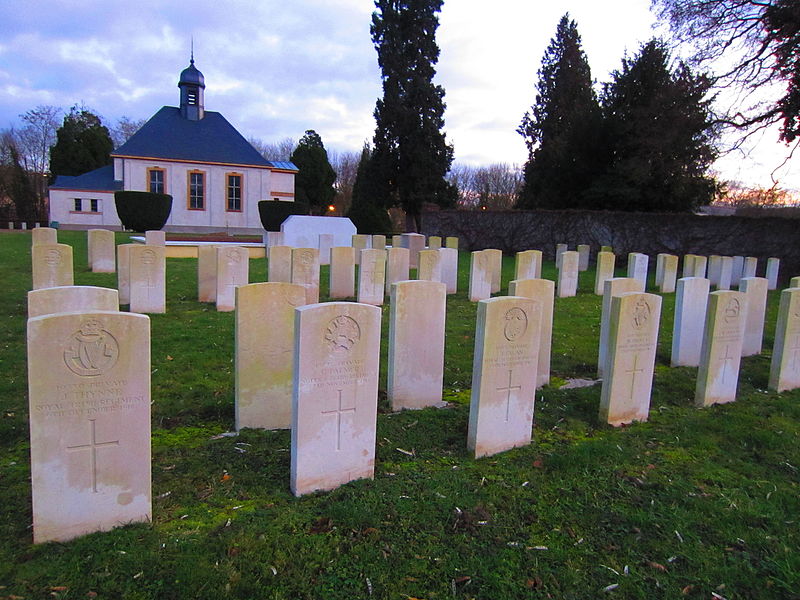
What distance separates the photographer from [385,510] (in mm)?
3268

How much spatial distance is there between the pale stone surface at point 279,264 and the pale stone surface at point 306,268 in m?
0.53

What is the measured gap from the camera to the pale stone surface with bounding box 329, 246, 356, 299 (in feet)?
37.2

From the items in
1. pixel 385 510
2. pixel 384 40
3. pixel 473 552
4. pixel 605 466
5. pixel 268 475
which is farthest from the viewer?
pixel 384 40

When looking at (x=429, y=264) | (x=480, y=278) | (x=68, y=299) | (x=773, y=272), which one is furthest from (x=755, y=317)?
(x=773, y=272)

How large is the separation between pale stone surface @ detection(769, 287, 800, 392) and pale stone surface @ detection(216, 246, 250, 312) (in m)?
7.81

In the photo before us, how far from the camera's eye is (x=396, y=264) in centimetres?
1181

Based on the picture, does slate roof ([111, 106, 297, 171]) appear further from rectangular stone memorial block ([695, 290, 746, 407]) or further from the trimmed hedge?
rectangular stone memorial block ([695, 290, 746, 407])

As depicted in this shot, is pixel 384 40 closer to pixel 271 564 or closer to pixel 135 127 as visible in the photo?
pixel 271 564

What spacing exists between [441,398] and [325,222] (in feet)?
46.9

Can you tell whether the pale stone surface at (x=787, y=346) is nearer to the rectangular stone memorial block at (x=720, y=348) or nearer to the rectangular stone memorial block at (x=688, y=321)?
the rectangular stone memorial block at (x=720, y=348)

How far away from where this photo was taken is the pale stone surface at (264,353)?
4.50m

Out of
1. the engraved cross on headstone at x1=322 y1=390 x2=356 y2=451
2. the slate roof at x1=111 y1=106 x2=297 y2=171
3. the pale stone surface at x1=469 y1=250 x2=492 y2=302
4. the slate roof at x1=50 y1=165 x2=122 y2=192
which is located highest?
the slate roof at x1=111 y1=106 x2=297 y2=171

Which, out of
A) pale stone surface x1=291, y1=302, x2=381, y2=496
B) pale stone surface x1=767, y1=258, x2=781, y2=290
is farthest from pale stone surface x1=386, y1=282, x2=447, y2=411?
pale stone surface x1=767, y1=258, x2=781, y2=290

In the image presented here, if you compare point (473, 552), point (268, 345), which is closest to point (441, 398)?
point (268, 345)
